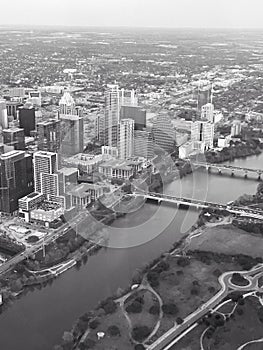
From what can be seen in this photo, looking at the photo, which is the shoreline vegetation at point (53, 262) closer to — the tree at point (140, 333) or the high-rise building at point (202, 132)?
the tree at point (140, 333)

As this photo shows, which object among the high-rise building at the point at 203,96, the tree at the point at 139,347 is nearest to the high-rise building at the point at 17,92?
the high-rise building at the point at 203,96

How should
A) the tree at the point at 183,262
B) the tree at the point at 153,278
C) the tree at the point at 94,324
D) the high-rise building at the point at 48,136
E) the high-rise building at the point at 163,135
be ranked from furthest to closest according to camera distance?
the high-rise building at the point at 163,135 < the high-rise building at the point at 48,136 < the tree at the point at 183,262 < the tree at the point at 153,278 < the tree at the point at 94,324

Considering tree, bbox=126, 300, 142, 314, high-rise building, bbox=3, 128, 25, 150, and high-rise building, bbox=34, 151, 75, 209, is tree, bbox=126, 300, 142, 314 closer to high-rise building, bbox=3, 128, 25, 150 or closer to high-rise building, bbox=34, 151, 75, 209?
high-rise building, bbox=34, 151, 75, 209

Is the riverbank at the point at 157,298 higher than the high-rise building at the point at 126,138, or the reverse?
the high-rise building at the point at 126,138

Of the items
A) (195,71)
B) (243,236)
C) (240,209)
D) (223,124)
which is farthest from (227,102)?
(243,236)

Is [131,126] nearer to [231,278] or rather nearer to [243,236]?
[243,236]

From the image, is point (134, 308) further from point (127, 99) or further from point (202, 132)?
point (127, 99)
